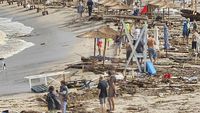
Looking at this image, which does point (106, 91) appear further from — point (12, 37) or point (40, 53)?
point (12, 37)

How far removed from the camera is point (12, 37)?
44594mm

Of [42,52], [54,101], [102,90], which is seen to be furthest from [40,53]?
[54,101]

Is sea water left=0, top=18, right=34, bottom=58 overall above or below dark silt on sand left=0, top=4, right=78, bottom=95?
below

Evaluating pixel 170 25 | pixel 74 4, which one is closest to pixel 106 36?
pixel 170 25

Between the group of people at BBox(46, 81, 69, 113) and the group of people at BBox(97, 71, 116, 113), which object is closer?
the group of people at BBox(46, 81, 69, 113)

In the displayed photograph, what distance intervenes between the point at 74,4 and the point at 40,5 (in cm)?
401

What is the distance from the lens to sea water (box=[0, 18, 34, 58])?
1439 inches

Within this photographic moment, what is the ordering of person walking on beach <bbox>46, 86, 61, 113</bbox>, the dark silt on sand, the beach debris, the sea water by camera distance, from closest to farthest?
person walking on beach <bbox>46, 86, 61, 113</bbox>
the beach debris
the dark silt on sand
the sea water

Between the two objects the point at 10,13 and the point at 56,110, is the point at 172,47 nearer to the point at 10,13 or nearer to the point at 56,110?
the point at 56,110

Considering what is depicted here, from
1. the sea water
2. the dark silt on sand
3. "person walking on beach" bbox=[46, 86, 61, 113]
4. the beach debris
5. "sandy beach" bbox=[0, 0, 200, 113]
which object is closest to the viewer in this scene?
"person walking on beach" bbox=[46, 86, 61, 113]

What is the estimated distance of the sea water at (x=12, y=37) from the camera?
3656cm

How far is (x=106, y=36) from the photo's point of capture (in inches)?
1003

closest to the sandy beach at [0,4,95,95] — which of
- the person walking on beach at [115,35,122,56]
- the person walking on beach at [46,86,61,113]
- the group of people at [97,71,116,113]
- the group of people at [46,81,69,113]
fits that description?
the person walking on beach at [115,35,122,56]

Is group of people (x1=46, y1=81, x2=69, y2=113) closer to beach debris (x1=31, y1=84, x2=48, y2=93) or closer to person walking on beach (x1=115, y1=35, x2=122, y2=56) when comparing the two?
beach debris (x1=31, y1=84, x2=48, y2=93)
